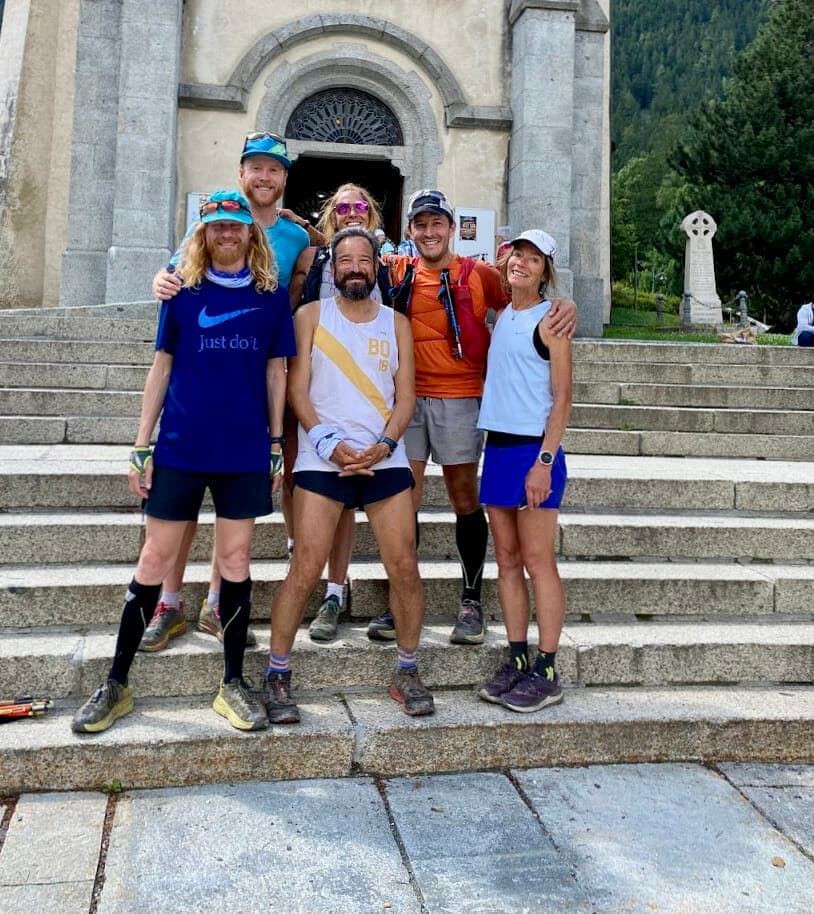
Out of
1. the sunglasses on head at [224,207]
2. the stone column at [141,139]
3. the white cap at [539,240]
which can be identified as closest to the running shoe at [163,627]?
the sunglasses on head at [224,207]

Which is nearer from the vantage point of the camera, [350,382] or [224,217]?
[224,217]

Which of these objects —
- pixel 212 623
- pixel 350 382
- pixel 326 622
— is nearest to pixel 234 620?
pixel 212 623

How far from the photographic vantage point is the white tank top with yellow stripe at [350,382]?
3.40 m

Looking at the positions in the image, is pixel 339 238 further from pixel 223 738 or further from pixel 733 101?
pixel 733 101

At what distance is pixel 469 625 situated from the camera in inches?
152

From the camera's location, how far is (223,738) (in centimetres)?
314

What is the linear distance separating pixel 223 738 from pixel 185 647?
1.97 feet

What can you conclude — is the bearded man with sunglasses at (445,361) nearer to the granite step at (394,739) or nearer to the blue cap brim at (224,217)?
the granite step at (394,739)

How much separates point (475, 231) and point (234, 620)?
10.4 meters

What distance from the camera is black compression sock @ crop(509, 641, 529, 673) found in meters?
3.62

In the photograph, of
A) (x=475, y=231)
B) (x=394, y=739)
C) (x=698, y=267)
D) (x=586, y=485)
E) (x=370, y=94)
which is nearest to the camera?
(x=394, y=739)

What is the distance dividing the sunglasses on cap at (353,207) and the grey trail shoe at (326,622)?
70.8 inches

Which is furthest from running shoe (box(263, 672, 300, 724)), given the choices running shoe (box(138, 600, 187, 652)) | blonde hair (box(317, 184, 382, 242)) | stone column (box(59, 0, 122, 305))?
stone column (box(59, 0, 122, 305))

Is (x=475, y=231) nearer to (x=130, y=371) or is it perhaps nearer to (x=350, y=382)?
(x=130, y=371)
